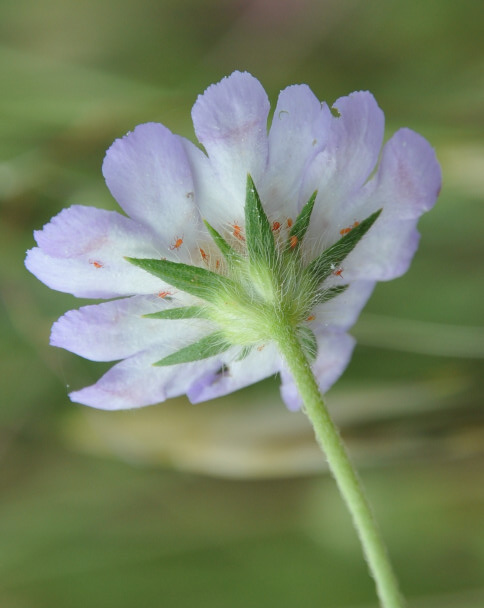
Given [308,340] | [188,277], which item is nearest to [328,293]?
[308,340]

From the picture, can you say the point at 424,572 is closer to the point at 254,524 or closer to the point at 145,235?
the point at 254,524

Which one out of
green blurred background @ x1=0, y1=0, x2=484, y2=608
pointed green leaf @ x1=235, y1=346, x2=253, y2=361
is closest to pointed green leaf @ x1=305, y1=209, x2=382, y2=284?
pointed green leaf @ x1=235, y1=346, x2=253, y2=361

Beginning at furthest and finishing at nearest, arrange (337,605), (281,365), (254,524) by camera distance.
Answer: (254,524), (337,605), (281,365)

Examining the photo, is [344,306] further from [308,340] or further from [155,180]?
[155,180]

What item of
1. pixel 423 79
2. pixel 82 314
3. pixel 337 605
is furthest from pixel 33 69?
pixel 337 605

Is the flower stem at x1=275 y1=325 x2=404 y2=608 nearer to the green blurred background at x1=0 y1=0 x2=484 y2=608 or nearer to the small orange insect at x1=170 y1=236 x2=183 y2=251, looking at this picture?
the small orange insect at x1=170 y1=236 x2=183 y2=251

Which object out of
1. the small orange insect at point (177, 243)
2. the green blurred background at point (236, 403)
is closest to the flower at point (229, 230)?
the small orange insect at point (177, 243)
